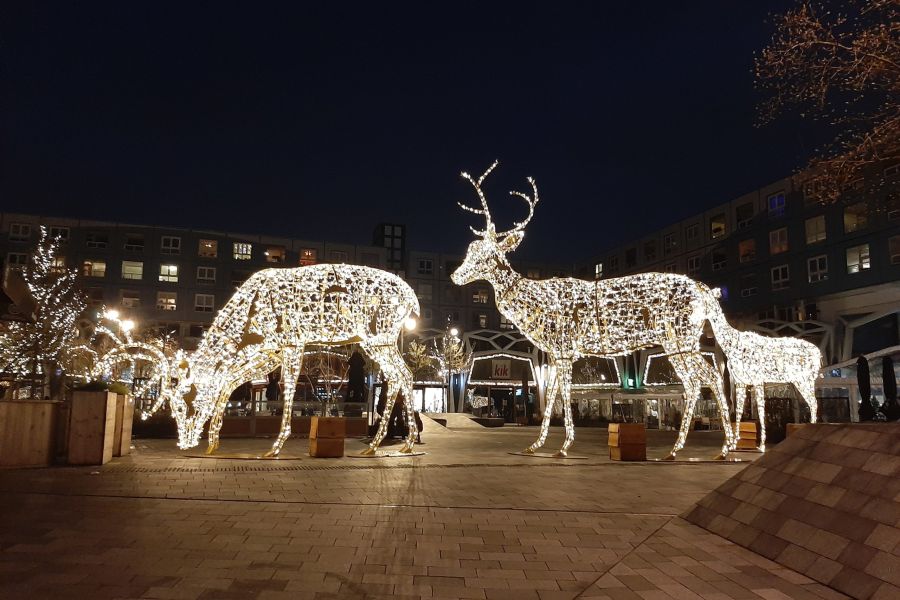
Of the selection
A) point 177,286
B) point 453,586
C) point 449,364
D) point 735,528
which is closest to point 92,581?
point 453,586

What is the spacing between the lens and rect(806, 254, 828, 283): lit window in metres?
37.5

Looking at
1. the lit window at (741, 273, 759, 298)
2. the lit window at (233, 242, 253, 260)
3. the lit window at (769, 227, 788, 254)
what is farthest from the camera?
the lit window at (233, 242, 253, 260)

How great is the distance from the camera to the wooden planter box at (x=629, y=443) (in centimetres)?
1276

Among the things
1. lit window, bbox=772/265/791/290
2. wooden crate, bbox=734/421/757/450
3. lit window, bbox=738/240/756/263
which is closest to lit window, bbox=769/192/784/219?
lit window, bbox=738/240/756/263

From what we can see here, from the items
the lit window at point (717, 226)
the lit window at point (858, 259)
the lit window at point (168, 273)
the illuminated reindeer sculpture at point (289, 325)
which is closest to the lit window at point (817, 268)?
the lit window at point (858, 259)

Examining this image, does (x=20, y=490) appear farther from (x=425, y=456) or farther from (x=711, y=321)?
(x=711, y=321)

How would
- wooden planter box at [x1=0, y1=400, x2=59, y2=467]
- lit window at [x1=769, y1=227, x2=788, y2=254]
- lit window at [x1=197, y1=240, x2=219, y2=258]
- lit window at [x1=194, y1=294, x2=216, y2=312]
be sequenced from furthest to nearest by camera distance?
lit window at [x1=197, y1=240, x2=219, y2=258], lit window at [x1=194, y1=294, x2=216, y2=312], lit window at [x1=769, y1=227, x2=788, y2=254], wooden planter box at [x1=0, y1=400, x2=59, y2=467]

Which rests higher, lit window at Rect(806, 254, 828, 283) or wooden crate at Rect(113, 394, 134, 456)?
lit window at Rect(806, 254, 828, 283)

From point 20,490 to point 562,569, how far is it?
6830 mm

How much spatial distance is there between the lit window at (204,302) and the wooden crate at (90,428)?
4359 cm

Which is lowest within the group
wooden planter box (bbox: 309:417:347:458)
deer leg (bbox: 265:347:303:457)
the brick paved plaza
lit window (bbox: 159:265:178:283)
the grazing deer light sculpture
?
the brick paved plaza

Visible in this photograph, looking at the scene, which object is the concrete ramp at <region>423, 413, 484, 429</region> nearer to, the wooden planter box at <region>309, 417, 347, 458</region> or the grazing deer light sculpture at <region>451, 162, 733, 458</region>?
the grazing deer light sculpture at <region>451, 162, 733, 458</region>

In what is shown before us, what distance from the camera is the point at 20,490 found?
7.81 metres

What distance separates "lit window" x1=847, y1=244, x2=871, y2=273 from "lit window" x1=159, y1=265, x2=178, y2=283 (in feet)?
156
